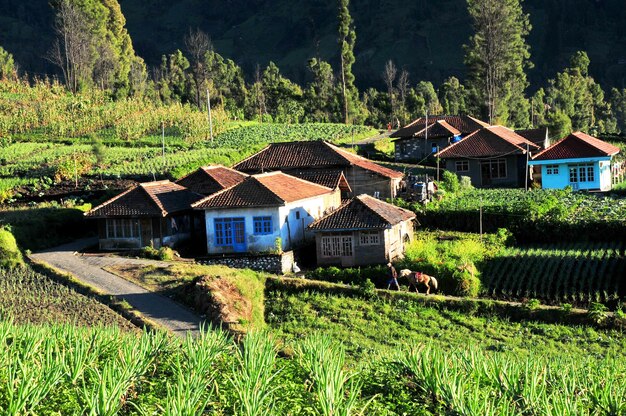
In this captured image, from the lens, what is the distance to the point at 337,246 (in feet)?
91.1

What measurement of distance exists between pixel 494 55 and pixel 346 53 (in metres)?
12.3

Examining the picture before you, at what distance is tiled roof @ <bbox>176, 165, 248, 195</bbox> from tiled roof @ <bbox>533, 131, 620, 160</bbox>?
14.0 metres

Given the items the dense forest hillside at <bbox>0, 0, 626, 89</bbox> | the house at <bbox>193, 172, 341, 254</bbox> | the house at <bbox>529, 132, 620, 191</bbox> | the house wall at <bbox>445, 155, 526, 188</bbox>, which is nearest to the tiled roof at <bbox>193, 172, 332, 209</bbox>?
the house at <bbox>193, 172, 341, 254</bbox>

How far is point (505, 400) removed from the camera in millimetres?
12062

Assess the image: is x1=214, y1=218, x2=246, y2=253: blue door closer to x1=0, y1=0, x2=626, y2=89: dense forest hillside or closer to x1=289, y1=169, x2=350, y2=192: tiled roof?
x1=289, y1=169, x2=350, y2=192: tiled roof

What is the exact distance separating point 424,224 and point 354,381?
735 inches

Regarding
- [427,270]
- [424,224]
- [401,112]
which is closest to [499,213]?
[424,224]

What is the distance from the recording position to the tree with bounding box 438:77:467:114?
245 ft

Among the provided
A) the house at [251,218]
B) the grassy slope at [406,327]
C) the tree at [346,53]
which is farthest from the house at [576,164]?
the tree at [346,53]

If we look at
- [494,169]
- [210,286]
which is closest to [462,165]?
[494,169]

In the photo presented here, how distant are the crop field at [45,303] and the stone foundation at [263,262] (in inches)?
213

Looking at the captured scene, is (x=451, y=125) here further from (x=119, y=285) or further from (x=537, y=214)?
(x=119, y=285)

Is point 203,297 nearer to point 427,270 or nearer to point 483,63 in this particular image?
point 427,270

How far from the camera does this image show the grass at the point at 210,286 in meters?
22.2
